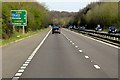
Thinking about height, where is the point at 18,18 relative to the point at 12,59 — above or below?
above

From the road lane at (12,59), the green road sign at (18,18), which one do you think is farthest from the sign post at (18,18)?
the road lane at (12,59)

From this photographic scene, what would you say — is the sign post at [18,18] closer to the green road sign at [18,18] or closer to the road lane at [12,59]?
the green road sign at [18,18]

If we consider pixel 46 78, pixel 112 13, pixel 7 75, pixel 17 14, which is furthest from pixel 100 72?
pixel 112 13

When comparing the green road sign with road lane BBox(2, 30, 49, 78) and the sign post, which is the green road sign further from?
road lane BBox(2, 30, 49, 78)

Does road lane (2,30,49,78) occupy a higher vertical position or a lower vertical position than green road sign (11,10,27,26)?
lower

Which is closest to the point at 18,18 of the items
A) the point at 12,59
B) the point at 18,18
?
the point at 18,18

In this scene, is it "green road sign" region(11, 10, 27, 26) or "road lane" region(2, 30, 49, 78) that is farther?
"green road sign" region(11, 10, 27, 26)

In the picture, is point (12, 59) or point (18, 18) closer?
point (12, 59)

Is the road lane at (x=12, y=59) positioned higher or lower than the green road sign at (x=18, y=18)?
lower

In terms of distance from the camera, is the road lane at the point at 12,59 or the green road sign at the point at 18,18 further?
the green road sign at the point at 18,18

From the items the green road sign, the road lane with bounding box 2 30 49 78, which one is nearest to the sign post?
the green road sign

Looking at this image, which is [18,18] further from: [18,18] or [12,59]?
[12,59]

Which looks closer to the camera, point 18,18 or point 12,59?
point 12,59

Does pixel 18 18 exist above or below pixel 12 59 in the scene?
above
